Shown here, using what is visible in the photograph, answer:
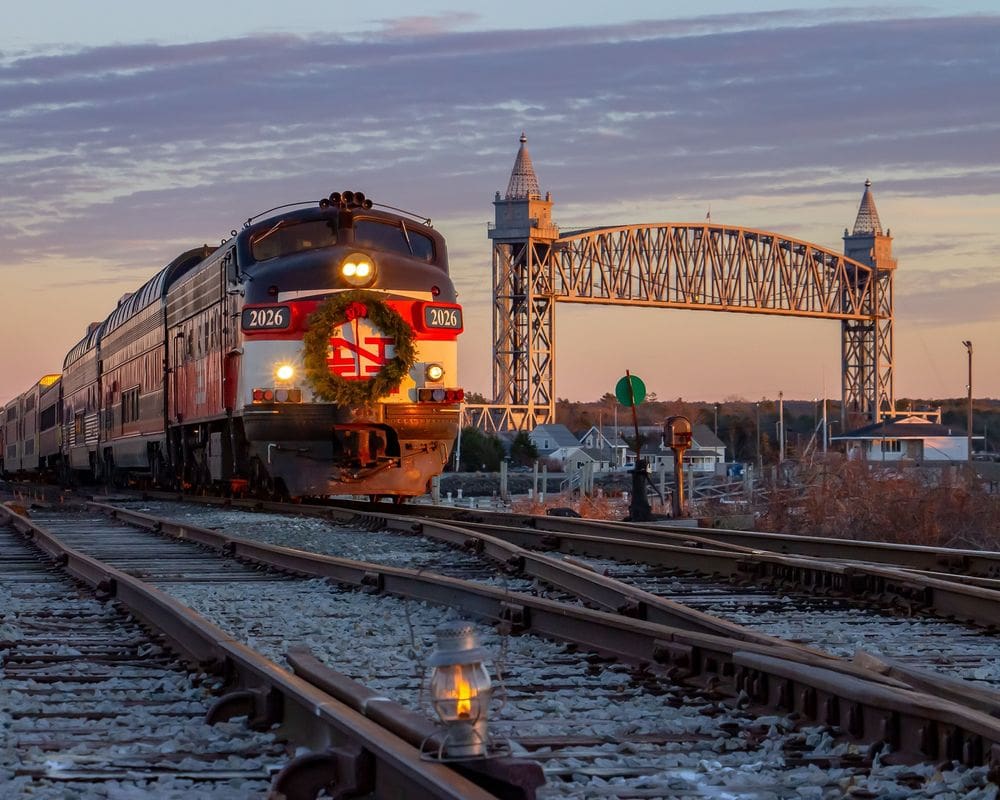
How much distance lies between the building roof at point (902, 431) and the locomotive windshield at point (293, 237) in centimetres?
7995

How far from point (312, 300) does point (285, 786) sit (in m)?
13.9

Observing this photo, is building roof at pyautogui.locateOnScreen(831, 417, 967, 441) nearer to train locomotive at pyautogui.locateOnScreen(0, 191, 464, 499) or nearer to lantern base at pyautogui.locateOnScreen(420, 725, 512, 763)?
train locomotive at pyautogui.locateOnScreen(0, 191, 464, 499)

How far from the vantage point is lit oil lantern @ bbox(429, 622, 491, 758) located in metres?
3.51

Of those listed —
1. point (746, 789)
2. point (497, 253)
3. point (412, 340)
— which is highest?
point (497, 253)

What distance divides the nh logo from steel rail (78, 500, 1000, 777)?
891cm

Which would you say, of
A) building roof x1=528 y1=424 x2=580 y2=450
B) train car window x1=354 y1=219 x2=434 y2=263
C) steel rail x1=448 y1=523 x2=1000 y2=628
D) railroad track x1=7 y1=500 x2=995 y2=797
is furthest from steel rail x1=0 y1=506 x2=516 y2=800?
building roof x1=528 y1=424 x2=580 y2=450

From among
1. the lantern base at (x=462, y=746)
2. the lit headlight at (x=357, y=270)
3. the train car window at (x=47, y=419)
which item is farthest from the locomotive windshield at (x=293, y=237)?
the train car window at (x=47, y=419)

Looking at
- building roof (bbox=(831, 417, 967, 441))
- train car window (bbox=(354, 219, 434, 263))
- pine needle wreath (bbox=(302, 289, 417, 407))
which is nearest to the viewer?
pine needle wreath (bbox=(302, 289, 417, 407))

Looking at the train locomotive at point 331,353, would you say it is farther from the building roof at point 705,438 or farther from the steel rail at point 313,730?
the building roof at point 705,438

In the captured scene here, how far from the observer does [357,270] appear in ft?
58.3

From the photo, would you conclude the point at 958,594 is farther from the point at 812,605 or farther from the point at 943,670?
the point at 943,670

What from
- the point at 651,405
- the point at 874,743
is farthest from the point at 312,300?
the point at 651,405

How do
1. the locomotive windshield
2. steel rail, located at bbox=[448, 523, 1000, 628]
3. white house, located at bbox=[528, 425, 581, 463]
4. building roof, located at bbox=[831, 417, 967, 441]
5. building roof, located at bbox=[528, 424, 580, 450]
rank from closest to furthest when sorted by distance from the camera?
1. steel rail, located at bbox=[448, 523, 1000, 628]
2. the locomotive windshield
3. building roof, located at bbox=[831, 417, 967, 441]
4. white house, located at bbox=[528, 425, 581, 463]
5. building roof, located at bbox=[528, 424, 580, 450]

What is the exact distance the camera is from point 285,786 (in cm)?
399
